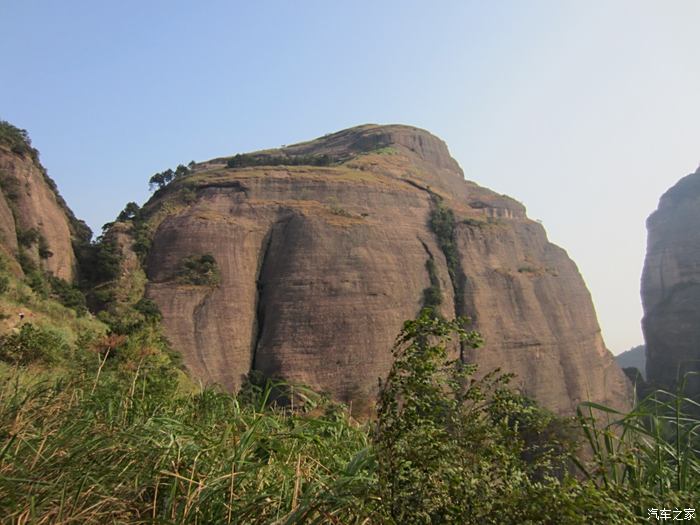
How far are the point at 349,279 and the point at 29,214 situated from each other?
16637mm

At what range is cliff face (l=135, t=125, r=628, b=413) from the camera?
2733 cm

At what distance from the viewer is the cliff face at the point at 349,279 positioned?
27328mm

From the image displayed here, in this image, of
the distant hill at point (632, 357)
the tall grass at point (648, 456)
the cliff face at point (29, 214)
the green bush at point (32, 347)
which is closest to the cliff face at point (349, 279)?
the cliff face at point (29, 214)

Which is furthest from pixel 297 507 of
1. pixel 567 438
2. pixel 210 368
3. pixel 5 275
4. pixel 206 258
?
pixel 206 258

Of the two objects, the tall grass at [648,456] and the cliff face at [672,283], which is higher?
the cliff face at [672,283]

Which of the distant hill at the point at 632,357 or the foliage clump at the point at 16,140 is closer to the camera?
the foliage clump at the point at 16,140

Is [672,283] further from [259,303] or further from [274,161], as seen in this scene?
[259,303]

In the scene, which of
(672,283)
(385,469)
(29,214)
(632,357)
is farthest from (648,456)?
(632,357)

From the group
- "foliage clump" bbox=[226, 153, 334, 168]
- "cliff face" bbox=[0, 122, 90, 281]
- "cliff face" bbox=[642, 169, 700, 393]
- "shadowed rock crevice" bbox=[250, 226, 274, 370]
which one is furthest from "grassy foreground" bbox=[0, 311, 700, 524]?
"cliff face" bbox=[642, 169, 700, 393]

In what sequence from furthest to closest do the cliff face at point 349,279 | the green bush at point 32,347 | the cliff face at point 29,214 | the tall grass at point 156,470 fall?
the cliff face at point 349,279 → the cliff face at point 29,214 → the green bush at point 32,347 → the tall grass at point 156,470

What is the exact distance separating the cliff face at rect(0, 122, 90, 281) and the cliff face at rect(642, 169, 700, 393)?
4636 cm

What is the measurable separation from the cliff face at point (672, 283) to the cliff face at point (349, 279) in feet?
38.1

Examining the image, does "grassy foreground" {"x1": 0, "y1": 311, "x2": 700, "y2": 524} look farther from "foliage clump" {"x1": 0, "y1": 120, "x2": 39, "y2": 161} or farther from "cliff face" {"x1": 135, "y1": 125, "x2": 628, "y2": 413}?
"foliage clump" {"x1": 0, "y1": 120, "x2": 39, "y2": 161}

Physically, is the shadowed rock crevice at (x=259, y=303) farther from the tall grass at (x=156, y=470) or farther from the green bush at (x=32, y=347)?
the tall grass at (x=156, y=470)
